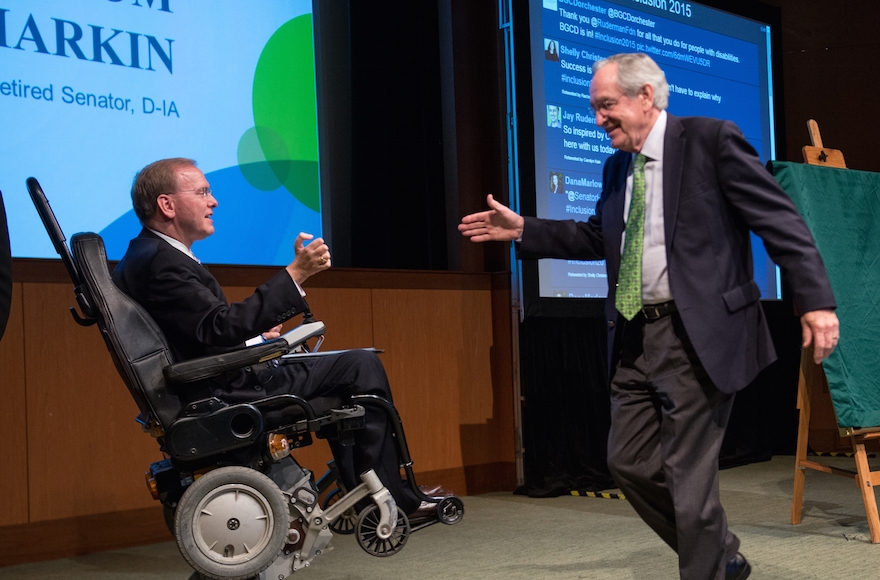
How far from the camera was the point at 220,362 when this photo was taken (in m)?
2.29

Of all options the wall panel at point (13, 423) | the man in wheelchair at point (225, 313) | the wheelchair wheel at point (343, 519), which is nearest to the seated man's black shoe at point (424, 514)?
the man in wheelchair at point (225, 313)

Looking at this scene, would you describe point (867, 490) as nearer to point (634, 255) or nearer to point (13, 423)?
point (634, 255)

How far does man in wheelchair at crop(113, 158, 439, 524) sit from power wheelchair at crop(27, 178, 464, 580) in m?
0.05

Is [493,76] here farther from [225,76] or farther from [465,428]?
[465,428]

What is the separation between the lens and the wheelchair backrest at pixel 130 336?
7.49 feet

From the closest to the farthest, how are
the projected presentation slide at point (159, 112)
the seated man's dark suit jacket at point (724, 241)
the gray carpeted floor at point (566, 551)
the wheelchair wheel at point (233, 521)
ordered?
the seated man's dark suit jacket at point (724, 241) → the wheelchair wheel at point (233, 521) → the gray carpeted floor at point (566, 551) → the projected presentation slide at point (159, 112)

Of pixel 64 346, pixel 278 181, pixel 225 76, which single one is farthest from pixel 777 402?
pixel 64 346

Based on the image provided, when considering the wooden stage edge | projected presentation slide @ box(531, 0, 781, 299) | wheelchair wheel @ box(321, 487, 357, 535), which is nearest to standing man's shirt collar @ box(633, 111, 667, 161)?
wheelchair wheel @ box(321, 487, 357, 535)

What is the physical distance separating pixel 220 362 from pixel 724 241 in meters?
1.27

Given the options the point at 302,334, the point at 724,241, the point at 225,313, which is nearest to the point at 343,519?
the point at 302,334

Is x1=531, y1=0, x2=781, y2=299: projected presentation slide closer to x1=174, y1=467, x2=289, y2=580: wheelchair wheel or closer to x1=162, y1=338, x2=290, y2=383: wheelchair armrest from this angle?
x1=162, y1=338, x2=290, y2=383: wheelchair armrest

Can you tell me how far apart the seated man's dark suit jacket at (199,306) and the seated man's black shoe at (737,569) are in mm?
1244

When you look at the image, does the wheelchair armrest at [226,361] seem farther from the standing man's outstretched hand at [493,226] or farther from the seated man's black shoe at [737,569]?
the seated man's black shoe at [737,569]

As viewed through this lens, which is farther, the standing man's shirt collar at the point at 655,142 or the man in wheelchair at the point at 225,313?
the man in wheelchair at the point at 225,313
